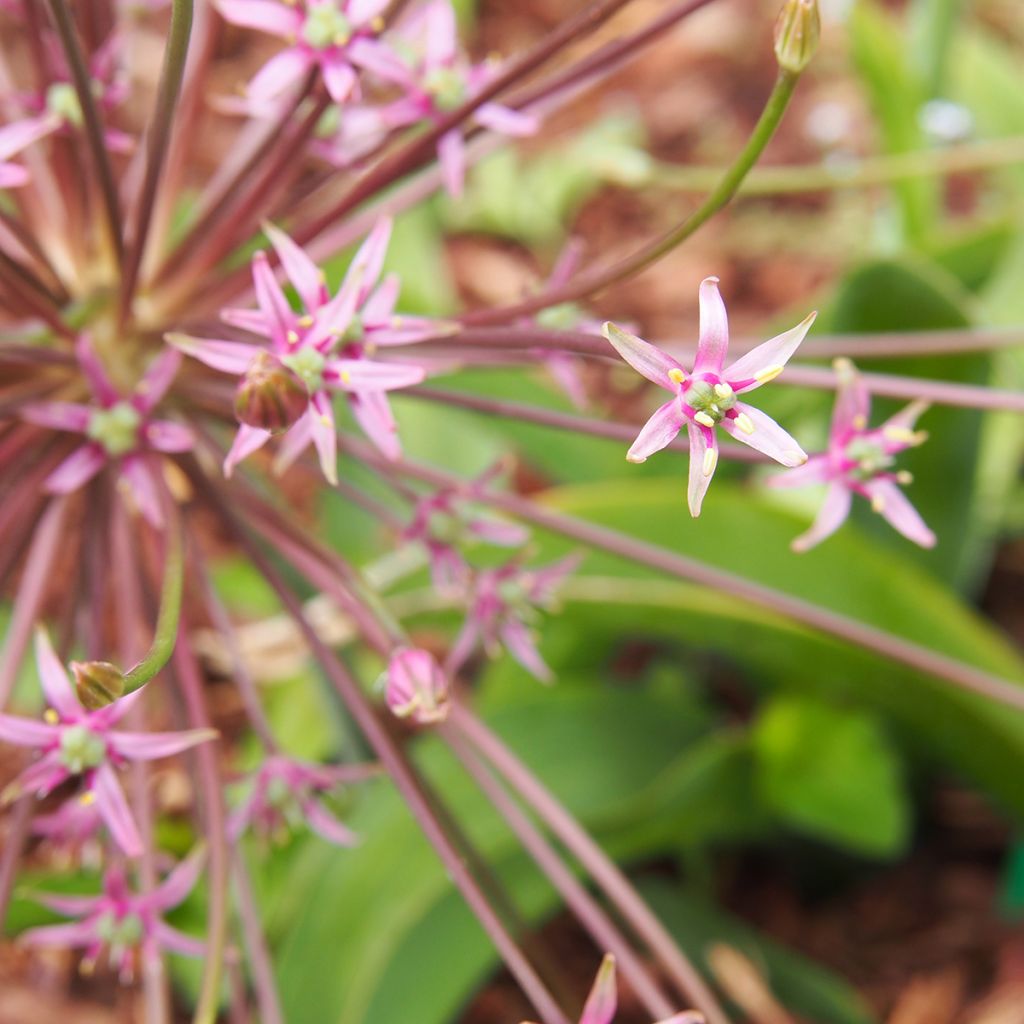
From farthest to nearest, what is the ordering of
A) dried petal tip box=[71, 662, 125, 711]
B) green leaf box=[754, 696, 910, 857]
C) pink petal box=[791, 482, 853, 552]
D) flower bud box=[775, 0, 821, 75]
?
1. green leaf box=[754, 696, 910, 857]
2. pink petal box=[791, 482, 853, 552]
3. flower bud box=[775, 0, 821, 75]
4. dried petal tip box=[71, 662, 125, 711]

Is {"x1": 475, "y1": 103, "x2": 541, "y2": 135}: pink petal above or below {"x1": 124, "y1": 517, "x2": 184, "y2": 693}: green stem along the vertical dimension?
above

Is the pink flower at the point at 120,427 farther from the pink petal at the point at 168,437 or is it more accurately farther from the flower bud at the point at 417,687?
the flower bud at the point at 417,687

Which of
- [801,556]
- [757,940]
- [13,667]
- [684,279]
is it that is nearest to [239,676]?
[13,667]

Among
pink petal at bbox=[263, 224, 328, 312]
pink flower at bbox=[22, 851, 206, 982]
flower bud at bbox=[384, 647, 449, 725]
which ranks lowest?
pink flower at bbox=[22, 851, 206, 982]

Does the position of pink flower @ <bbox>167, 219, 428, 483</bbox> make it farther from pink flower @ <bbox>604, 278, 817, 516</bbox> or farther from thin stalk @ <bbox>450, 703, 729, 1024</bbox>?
thin stalk @ <bbox>450, 703, 729, 1024</bbox>

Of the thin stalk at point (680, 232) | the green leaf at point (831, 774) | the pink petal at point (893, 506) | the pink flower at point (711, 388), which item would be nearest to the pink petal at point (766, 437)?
the pink flower at point (711, 388)

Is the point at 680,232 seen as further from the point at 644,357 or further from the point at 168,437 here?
the point at 168,437

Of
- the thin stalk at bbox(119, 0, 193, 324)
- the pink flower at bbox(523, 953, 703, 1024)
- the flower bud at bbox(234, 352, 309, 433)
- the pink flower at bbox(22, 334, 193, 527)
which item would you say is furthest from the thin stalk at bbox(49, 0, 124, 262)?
the pink flower at bbox(523, 953, 703, 1024)
